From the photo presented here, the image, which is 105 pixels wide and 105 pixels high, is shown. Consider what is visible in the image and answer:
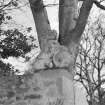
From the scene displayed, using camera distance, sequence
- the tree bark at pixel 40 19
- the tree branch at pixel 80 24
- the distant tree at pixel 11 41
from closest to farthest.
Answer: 1. the tree branch at pixel 80 24
2. the tree bark at pixel 40 19
3. the distant tree at pixel 11 41

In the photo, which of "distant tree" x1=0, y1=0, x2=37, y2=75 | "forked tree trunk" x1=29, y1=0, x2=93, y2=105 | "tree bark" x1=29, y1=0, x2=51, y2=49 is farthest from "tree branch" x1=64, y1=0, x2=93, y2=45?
"distant tree" x1=0, y1=0, x2=37, y2=75

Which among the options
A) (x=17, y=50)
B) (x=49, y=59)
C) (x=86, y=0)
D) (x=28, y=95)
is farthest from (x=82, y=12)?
(x=17, y=50)

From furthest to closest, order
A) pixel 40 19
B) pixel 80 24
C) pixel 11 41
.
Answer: pixel 11 41, pixel 40 19, pixel 80 24

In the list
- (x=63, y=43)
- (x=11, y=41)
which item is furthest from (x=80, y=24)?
(x=11, y=41)

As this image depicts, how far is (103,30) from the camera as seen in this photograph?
17.7 metres

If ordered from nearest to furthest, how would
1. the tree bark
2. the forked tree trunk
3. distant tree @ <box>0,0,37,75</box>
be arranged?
1. the forked tree trunk
2. the tree bark
3. distant tree @ <box>0,0,37,75</box>

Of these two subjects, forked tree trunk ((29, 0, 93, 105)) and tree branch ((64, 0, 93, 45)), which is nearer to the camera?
forked tree trunk ((29, 0, 93, 105))

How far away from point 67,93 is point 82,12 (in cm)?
200

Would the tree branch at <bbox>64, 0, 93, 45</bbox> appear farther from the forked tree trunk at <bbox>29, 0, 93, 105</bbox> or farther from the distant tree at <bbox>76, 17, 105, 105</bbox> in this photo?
the distant tree at <bbox>76, 17, 105, 105</bbox>

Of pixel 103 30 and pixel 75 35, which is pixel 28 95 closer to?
pixel 75 35

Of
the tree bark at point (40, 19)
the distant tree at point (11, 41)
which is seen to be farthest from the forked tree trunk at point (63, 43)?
the distant tree at point (11, 41)

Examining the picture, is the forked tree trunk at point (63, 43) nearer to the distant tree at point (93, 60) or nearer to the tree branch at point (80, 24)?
the tree branch at point (80, 24)

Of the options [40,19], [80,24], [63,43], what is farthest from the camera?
[40,19]

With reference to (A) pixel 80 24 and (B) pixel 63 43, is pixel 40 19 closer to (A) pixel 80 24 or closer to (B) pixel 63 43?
(B) pixel 63 43
